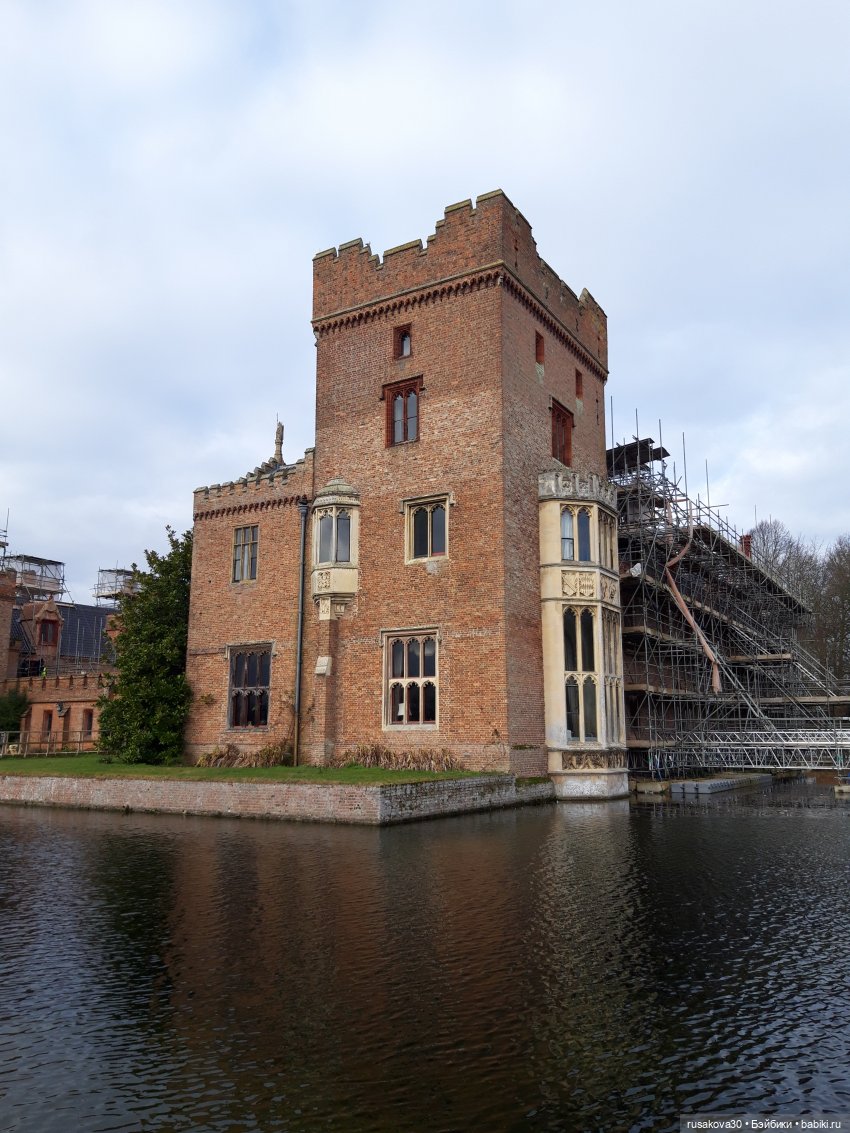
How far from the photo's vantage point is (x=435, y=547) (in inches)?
981

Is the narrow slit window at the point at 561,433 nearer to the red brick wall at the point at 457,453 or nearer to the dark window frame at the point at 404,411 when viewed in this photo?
the red brick wall at the point at 457,453

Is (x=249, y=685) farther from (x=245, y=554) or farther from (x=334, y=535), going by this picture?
(x=334, y=535)

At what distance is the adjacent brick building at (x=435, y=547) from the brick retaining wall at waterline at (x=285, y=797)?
70.3 inches

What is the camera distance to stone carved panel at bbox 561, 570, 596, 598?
25650 mm

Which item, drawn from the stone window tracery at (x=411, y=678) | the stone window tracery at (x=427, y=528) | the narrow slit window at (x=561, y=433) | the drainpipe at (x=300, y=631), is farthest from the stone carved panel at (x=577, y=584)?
the drainpipe at (x=300, y=631)

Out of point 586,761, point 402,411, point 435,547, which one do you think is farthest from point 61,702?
point 586,761

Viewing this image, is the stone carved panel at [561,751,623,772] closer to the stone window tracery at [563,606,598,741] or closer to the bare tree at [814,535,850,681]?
the stone window tracery at [563,606,598,741]

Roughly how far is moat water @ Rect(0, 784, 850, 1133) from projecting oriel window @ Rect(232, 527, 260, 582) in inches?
597

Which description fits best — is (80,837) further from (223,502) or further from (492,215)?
(492,215)

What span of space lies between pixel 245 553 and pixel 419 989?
2288cm

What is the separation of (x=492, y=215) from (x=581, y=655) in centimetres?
1299

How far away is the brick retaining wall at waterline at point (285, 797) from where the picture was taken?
711 inches

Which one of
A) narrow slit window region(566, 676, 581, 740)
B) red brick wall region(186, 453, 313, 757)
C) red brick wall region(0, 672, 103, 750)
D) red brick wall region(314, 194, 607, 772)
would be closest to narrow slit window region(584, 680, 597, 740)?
narrow slit window region(566, 676, 581, 740)

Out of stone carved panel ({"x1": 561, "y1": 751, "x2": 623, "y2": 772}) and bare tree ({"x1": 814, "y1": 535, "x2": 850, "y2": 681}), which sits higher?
bare tree ({"x1": 814, "y1": 535, "x2": 850, "y2": 681})
